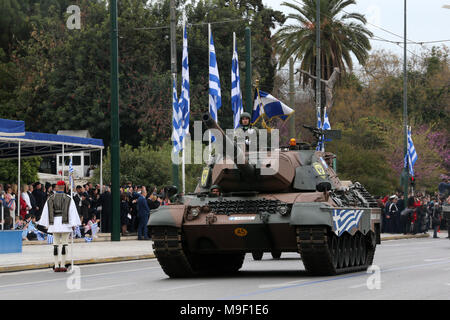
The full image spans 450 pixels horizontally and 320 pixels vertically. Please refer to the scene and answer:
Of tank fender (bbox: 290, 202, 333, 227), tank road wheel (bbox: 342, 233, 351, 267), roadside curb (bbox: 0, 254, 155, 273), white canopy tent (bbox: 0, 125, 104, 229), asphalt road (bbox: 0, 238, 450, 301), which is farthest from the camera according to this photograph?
white canopy tent (bbox: 0, 125, 104, 229)

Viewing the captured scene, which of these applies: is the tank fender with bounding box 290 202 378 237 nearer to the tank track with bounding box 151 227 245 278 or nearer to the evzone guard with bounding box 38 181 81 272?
the tank track with bounding box 151 227 245 278

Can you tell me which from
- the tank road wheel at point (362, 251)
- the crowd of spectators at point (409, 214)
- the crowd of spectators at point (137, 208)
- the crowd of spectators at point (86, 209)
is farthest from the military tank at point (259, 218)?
the crowd of spectators at point (409, 214)

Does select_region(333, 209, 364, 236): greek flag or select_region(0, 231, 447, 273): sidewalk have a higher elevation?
select_region(333, 209, 364, 236): greek flag

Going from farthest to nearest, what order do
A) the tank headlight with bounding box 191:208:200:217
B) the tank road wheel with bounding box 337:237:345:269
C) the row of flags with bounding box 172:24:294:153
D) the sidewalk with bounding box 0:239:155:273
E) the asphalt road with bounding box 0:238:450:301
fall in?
1. the row of flags with bounding box 172:24:294:153
2. the sidewalk with bounding box 0:239:155:273
3. the tank road wheel with bounding box 337:237:345:269
4. the tank headlight with bounding box 191:208:200:217
5. the asphalt road with bounding box 0:238:450:301

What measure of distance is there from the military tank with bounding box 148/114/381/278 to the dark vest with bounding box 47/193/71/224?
111 inches

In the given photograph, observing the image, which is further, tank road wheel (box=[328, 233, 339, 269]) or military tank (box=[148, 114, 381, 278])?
tank road wheel (box=[328, 233, 339, 269])

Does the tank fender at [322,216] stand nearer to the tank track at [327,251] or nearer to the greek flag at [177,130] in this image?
the tank track at [327,251]

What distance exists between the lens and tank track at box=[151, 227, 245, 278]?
16.7 metres

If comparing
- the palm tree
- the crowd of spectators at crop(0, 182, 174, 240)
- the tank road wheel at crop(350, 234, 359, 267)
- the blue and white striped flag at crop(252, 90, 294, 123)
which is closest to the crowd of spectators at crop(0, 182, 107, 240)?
the crowd of spectators at crop(0, 182, 174, 240)

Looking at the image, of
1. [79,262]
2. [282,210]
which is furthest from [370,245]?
[79,262]

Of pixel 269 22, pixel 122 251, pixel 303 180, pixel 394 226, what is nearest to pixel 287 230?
pixel 303 180

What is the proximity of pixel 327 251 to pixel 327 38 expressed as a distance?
37.9 m

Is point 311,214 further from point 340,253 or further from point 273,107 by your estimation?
point 273,107
